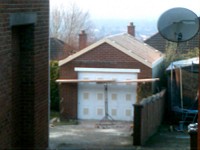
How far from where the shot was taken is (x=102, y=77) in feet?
84.6

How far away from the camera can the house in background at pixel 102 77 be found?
2536 centimetres

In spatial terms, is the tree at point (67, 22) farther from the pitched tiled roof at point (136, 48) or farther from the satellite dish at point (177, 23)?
the satellite dish at point (177, 23)

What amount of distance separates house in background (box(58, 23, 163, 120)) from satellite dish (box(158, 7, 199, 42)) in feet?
50.6

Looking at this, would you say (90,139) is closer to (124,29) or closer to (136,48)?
(136,48)

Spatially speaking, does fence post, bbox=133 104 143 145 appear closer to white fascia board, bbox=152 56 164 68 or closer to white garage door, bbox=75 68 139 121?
white fascia board, bbox=152 56 164 68

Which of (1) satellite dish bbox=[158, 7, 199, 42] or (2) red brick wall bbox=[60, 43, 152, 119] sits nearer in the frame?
(1) satellite dish bbox=[158, 7, 199, 42]

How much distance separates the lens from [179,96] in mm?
24125

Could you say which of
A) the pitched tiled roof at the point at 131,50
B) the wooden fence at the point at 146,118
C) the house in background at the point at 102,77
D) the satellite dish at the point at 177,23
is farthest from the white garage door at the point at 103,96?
the satellite dish at the point at 177,23

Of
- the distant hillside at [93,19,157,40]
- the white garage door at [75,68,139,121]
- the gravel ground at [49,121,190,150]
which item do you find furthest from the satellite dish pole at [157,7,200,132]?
the distant hillside at [93,19,157,40]

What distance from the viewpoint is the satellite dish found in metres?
9.22

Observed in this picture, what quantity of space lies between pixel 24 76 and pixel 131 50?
616 inches

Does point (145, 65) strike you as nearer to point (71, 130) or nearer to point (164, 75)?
point (164, 75)

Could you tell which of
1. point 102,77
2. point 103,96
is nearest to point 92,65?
point 102,77

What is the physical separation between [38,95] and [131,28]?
81.0ft
